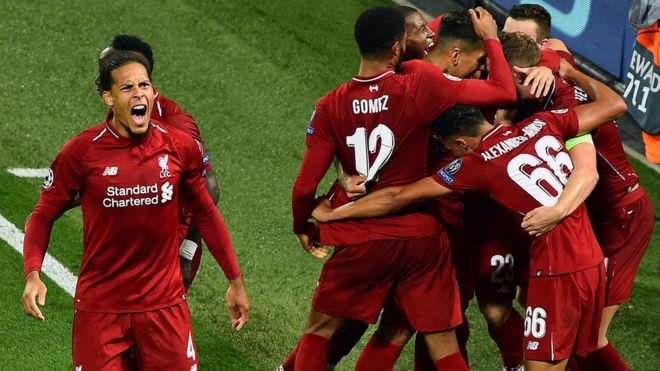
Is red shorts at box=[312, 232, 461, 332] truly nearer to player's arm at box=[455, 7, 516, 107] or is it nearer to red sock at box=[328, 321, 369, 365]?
red sock at box=[328, 321, 369, 365]

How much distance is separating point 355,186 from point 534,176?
950 mm

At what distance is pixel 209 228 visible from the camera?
6543 millimetres

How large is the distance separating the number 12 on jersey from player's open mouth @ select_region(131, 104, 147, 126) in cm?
110

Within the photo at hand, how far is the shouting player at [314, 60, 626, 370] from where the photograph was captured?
A: 21.6ft

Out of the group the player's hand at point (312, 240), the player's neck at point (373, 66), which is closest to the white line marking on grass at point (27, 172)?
the player's hand at point (312, 240)

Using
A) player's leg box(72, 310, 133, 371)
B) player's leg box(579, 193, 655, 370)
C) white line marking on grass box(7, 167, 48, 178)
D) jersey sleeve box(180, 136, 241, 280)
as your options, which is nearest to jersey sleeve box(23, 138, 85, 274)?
player's leg box(72, 310, 133, 371)

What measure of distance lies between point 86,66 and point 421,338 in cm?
531

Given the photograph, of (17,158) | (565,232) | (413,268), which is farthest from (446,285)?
(17,158)

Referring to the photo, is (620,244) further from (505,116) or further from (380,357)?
(380,357)

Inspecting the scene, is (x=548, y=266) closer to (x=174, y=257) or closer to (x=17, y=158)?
(x=174, y=257)

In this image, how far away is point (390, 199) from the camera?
670 cm

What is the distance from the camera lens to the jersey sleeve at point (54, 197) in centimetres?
625

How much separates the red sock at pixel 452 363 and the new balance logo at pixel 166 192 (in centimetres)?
175

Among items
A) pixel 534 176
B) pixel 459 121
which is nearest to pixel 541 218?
pixel 534 176
